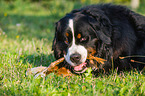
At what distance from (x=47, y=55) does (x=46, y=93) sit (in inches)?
72.3

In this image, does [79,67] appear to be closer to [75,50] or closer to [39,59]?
[75,50]

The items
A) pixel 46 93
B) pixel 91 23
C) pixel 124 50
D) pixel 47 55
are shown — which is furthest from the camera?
pixel 47 55

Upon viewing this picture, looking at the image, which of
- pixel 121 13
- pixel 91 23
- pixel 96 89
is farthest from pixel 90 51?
pixel 121 13

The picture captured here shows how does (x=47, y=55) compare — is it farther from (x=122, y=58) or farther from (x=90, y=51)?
(x=122, y=58)

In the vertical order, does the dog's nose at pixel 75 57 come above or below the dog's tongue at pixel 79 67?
above

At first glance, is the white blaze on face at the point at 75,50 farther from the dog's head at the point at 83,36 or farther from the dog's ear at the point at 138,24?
the dog's ear at the point at 138,24

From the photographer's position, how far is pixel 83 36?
9.08 ft

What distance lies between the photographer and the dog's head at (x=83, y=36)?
2.75 metres

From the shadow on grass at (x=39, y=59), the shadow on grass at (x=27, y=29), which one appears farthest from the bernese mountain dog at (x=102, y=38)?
the shadow on grass at (x=27, y=29)

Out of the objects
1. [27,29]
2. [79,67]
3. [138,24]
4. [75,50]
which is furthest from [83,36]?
[27,29]

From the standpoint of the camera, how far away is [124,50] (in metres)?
3.03

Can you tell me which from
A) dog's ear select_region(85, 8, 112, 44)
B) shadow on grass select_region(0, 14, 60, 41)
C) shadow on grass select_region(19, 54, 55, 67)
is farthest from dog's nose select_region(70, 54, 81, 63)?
shadow on grass select_region(0, 14, 60, 41)

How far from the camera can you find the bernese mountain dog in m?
2.78

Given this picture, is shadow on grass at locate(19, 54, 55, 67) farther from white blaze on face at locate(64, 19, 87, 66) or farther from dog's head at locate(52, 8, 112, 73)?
white blaze on face at locate(64, 19, 87, 66)
